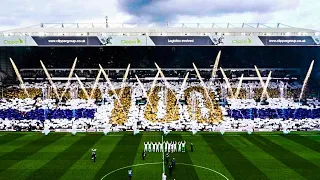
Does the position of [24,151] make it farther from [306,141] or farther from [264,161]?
[306,141]

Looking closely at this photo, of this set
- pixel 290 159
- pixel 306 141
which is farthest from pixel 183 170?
pixel 306 141

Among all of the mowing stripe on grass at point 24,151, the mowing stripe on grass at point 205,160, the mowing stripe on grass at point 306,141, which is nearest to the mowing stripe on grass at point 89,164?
the mowing stripe on grass at point 24,151

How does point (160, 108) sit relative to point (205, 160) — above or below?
above

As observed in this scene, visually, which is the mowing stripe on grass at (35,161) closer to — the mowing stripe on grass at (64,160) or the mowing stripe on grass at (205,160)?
the mowing stripe on grass at (64,160)

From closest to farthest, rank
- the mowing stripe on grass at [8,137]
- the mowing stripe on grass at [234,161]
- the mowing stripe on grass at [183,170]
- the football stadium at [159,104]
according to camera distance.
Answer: the mowing stripe on grass at [183,170], the mowing stripe on grass at [234,161], the football stadium at [159,104], the mowing stripe on grass at [8,137]

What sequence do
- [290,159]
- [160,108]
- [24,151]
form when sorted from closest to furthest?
[290,159] → [24,151] → [160,108]

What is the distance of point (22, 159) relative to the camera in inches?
1235

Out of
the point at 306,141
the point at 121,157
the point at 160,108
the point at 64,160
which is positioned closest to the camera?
the point at 64,160

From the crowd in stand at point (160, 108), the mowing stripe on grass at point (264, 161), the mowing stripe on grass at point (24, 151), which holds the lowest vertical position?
the mowing stripe on grass at point (264, 161)

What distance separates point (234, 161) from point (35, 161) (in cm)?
1550

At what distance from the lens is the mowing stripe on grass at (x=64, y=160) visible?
88.0ft

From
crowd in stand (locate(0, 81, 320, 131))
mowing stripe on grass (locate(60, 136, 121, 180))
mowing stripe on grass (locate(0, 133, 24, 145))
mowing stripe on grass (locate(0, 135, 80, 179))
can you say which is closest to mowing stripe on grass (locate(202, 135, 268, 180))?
crowd in stand (locate(0, 81, 320, 131))

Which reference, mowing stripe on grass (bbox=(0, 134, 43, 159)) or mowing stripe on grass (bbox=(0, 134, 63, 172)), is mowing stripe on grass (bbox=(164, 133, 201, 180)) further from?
mowing stripe on grass (bbox=(0, 134, 43, 159))

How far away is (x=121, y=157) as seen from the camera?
32.0 metres
